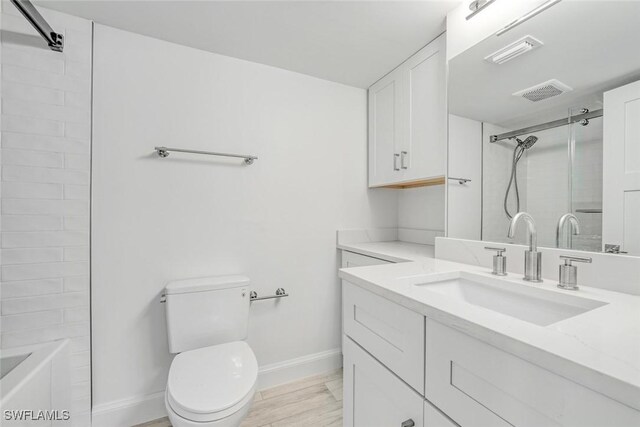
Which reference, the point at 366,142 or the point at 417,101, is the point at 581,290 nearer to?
the point at 417,101

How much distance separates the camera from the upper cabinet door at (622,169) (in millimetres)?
834

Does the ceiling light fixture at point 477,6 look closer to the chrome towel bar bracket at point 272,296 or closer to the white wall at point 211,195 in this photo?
the white wall at point 211,195

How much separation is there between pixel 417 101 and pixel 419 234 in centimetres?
99

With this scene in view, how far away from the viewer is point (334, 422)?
4.93 ft

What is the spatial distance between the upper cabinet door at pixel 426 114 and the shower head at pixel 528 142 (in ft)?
1.27

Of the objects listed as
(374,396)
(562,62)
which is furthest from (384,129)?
(374,396)

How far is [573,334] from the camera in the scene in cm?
57

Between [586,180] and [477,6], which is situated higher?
[477,6]

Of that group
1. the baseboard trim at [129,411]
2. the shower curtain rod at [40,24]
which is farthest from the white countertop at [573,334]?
the shower curtain rod at [40,24]

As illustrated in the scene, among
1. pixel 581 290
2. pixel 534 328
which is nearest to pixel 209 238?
pixel 534 328

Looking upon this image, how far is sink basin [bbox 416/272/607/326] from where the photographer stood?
828mm

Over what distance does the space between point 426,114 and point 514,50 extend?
0.53 m

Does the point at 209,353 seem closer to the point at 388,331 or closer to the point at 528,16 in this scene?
the point at 388,331

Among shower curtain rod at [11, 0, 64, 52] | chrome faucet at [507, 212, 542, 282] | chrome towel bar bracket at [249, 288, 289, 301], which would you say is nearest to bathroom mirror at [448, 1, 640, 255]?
chrome faucet at [507, 212, 542, 282]
